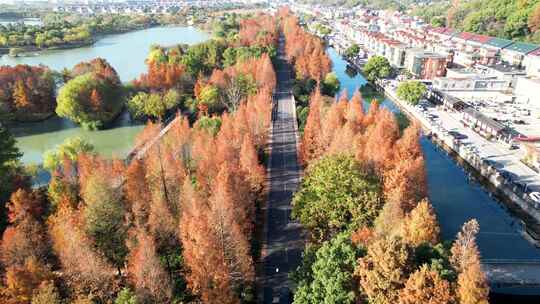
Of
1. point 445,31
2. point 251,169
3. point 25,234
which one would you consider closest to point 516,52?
point 445,31

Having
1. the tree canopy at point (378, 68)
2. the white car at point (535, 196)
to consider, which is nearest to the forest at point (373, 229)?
the white car at point (535, 196)

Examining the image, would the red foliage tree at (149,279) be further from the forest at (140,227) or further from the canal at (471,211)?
the canal at (471,211)

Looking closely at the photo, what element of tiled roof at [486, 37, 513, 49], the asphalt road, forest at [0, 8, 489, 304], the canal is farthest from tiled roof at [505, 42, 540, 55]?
forest at [0, 8, 489, 304]

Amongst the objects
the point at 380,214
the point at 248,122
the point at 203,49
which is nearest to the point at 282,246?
the point at 380,214

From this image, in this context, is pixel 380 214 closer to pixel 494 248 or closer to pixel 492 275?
pixel 492 275

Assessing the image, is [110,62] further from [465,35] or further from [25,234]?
[465,35]
